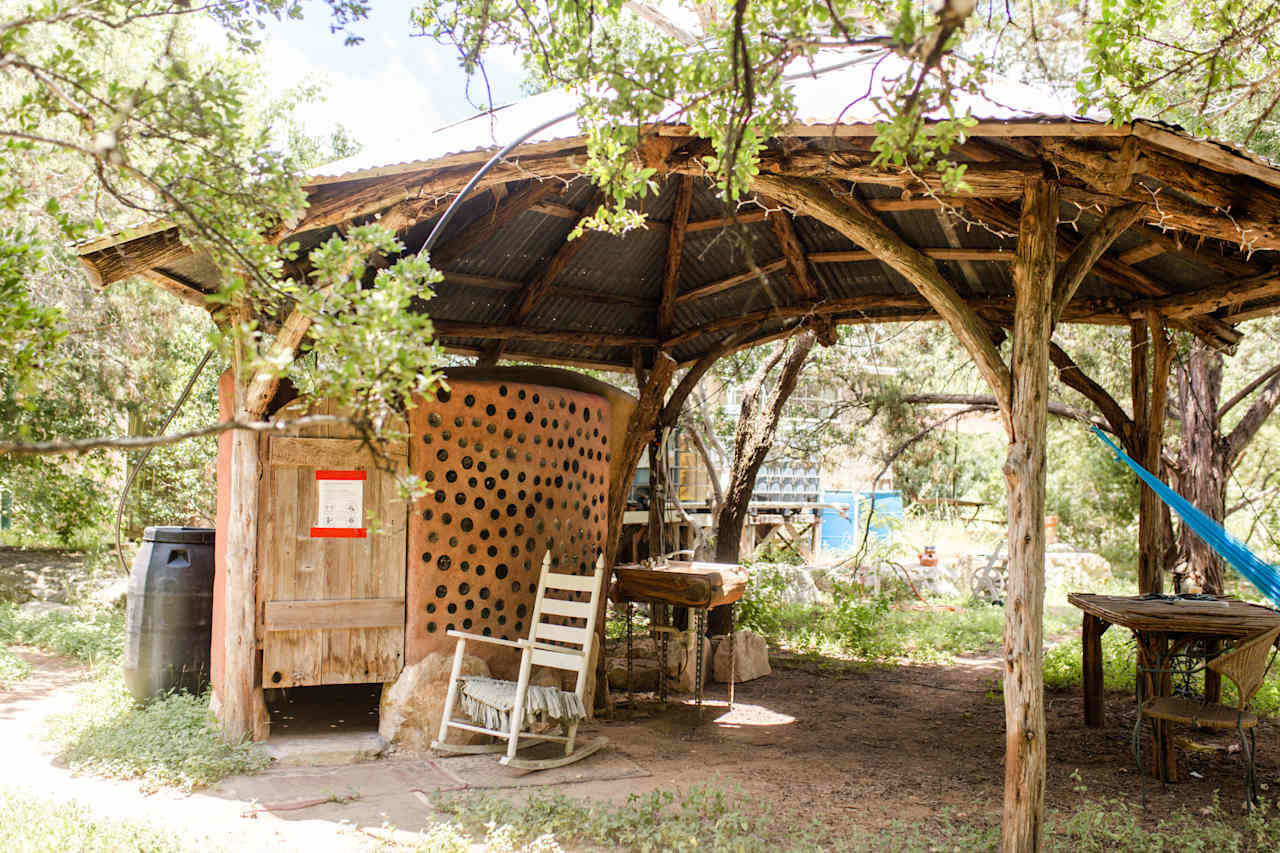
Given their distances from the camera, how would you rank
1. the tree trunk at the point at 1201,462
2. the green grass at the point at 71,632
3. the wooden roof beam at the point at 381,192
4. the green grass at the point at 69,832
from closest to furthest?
the green grass at the point at 69,832
the wooden roof beam at the point at 381,192
the green grass at the point at 71,632
the tree trunk at the point at 1201,462

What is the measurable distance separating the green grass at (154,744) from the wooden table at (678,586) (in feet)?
8.27

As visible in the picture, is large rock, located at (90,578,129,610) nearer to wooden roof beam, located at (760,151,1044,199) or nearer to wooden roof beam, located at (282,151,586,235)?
wooden roof beam, located at (282,151,586,235)

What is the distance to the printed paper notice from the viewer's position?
17.4ft

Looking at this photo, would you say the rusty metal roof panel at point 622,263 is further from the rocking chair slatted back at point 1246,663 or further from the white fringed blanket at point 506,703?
the rocking chair slatted back at point 1246,663

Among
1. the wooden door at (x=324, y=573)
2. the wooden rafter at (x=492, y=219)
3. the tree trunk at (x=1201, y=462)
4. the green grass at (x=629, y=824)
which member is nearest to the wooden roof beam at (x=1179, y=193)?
the wooden rafter at (x=492, y=219)

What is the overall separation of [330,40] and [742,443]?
19.2 feet

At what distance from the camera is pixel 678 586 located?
607cm

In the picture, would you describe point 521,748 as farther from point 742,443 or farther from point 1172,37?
point 1172,37

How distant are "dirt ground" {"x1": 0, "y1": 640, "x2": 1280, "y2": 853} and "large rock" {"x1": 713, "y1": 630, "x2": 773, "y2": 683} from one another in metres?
0.66

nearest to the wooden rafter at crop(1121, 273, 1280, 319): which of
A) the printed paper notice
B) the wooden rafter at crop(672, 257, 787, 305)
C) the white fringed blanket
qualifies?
the wooden rafter at crop(672, 257, 787, 305)

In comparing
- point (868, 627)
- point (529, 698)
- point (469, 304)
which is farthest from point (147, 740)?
point (868, 627)

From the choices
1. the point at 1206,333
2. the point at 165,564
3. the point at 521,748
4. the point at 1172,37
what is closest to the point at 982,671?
the point at 1206,333

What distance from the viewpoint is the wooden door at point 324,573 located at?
517 centimetres

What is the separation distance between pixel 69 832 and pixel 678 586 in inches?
139
